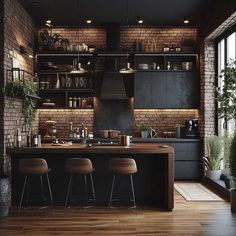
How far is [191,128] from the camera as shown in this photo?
1005cm

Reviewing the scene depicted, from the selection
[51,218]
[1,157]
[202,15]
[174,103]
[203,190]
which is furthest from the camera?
[174,103]

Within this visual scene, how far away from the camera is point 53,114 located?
413 inches

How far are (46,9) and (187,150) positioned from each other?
4.42 meters

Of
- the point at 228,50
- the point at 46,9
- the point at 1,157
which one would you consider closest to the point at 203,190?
the point at 228,50

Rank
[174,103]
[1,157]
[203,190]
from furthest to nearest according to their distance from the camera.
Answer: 1. [174,103]
2. [203,190]
3. [1,157]

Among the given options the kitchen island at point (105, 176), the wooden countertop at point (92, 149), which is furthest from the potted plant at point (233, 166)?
the kitchen island at point (105, 176)

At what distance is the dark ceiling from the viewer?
840cm

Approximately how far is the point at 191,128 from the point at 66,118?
9.97 feet

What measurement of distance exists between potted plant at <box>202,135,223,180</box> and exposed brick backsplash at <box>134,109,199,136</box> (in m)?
1.48

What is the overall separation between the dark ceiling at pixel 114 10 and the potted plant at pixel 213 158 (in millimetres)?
2769

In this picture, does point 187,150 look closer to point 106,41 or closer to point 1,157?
point 106,41

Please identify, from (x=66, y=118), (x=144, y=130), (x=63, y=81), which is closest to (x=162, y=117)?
(x=144, y=130)

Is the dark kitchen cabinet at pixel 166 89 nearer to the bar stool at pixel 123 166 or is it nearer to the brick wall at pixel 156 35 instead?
the brick wall at pixel 156 35

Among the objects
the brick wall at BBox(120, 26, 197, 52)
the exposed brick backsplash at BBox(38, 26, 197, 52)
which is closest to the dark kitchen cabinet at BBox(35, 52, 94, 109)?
the exposed brick backsplash at BBox(38, 26, 197, 52)
